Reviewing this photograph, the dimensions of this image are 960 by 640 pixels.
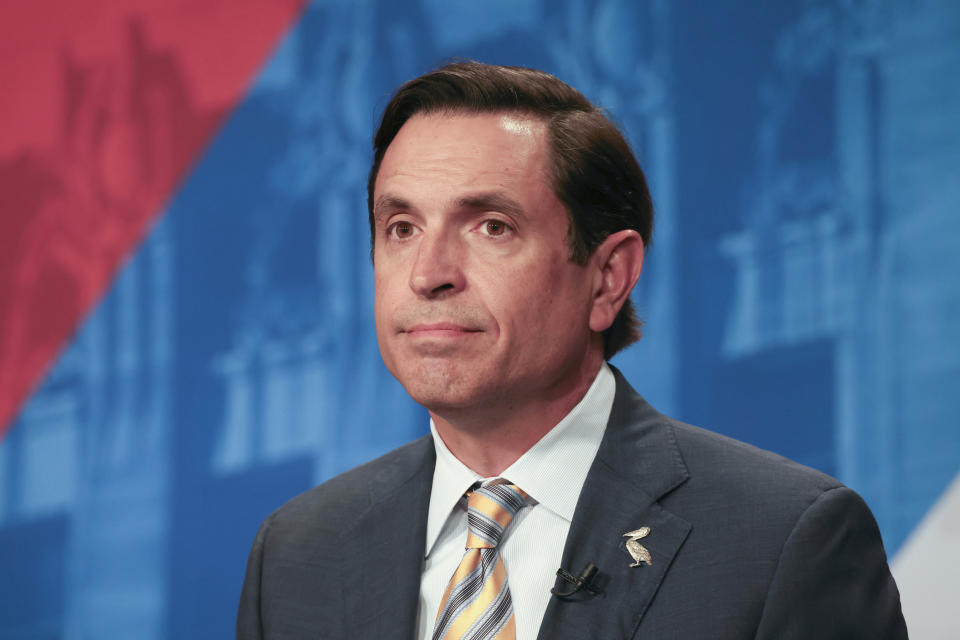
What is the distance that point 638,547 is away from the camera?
6.85 feet

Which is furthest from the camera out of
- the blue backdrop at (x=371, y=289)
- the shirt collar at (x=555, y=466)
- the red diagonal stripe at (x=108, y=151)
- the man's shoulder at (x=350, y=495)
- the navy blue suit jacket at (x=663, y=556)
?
the red diagonal stripe at (x=108, y=151)

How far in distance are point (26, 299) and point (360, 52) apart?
1341 mm

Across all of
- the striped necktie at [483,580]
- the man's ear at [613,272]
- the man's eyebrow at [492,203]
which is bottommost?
the striped necktie at [483,580]

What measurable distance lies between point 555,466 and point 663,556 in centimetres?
28

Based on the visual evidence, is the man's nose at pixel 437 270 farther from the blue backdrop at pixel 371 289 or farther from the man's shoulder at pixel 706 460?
the blue backdrop at pixel 371 289

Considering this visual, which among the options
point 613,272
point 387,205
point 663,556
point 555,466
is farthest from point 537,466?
point 387,205

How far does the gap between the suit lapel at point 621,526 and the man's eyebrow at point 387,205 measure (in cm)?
57

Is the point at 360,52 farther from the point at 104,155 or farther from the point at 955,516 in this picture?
the point at 955,516

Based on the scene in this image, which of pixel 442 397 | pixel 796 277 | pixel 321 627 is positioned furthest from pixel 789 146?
pixel 321 627

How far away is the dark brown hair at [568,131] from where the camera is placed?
228 centimetres

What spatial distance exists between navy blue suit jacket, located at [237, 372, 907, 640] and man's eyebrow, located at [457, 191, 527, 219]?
44cm

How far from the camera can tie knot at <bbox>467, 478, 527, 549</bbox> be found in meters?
2.18

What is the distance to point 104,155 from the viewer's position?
3.86 metres

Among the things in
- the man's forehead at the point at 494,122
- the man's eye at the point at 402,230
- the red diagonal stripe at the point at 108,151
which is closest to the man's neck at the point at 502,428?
the man's eye at the point at 402,230
